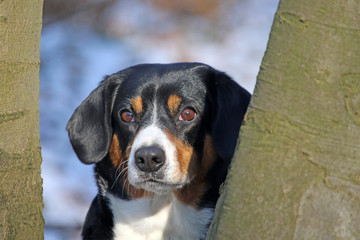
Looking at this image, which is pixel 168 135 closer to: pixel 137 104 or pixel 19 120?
pixel 137 104

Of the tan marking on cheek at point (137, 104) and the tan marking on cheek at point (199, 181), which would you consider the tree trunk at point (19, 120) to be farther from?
the tan marking on cheek at point (199, 181)

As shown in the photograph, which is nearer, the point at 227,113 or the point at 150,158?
the point at 150,158

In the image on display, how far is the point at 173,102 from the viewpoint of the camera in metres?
3.36

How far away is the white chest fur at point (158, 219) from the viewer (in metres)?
3.27

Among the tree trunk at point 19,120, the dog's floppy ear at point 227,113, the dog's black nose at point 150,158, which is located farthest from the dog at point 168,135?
the tree trunk at point 19,120

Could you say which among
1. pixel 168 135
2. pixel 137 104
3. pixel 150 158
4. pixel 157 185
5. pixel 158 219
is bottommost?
pixel 158 219

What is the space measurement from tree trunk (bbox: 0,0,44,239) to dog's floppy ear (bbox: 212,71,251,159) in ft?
4.12

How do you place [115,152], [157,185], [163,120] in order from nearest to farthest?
[157,185] → [163,120] → [115,152]

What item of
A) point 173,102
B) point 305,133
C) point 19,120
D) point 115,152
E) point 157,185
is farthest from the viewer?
point 115,152

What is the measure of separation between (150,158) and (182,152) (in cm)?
30

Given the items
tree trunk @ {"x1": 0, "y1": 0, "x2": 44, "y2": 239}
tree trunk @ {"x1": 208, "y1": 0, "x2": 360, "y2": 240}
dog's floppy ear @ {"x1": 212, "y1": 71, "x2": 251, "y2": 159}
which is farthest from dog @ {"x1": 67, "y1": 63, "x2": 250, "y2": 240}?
tree trunk @ {"x1": 208, "y1": 0, "x2": 360, "y2": 240}

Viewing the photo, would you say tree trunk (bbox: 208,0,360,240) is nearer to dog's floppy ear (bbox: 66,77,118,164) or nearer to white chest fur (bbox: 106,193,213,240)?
white chest fur (bbox: 106,193,213,240)

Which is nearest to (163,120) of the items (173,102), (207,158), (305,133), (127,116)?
(173,102)

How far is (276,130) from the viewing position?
4.95 feet
